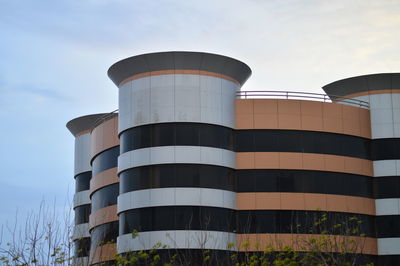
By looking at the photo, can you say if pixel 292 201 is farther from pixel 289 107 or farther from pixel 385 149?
pixel 385 149

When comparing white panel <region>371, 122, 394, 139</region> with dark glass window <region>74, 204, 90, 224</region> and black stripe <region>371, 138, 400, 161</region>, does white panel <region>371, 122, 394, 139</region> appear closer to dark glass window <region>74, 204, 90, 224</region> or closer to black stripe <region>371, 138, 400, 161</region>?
black stripe <region>371, 138, 400, 161</region>

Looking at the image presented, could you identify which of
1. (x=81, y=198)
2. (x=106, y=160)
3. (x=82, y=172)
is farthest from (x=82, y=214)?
(x=106, y=160)

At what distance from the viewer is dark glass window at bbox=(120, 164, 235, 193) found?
4894 centimetres

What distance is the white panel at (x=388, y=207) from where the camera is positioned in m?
54.3

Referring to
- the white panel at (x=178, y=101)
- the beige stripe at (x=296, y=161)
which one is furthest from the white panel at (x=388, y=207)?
the white panel at (x=178, y=101)

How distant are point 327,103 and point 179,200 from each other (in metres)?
14.3

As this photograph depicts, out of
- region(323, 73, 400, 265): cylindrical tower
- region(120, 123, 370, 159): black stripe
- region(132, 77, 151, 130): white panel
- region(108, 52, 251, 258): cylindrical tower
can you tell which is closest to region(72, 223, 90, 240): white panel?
region(108, 52, 251, 258): cylindrical tower

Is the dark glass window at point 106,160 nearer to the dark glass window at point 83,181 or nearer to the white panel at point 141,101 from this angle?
the white panel at point 141,101

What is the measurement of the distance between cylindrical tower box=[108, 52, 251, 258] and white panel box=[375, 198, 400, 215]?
40.1 ft

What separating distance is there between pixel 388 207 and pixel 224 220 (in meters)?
13.7

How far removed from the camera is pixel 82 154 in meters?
72.2

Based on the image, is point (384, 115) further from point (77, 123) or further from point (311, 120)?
point (77, 123)

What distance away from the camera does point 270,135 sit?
5200cm

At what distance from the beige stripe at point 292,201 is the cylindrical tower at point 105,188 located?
1127cm
